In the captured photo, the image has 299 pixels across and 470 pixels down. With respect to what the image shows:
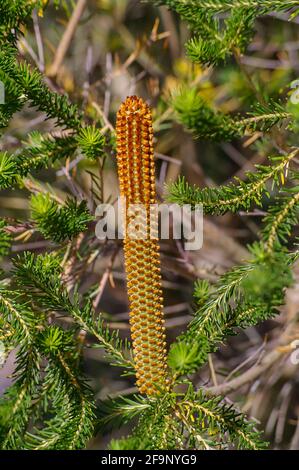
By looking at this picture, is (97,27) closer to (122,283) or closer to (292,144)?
(122,283)

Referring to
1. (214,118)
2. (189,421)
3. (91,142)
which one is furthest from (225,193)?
(189,421)

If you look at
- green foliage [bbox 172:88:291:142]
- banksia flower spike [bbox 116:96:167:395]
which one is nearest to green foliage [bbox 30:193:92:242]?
banksia flower spike [bbox 116:96:167:395]

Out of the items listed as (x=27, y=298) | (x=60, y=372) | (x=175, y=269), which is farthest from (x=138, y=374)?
(x=175, y=269)

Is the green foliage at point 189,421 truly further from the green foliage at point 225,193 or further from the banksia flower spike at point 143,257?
the green foliage at point 225,193

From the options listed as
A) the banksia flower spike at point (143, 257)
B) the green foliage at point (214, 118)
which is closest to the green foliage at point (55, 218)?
the banksia flower spike at point (143, 257)

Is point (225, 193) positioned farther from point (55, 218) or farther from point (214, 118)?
point (55, 218)

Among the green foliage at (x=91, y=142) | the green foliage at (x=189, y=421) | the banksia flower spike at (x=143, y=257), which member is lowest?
the green foliage at (x=189, y=421)

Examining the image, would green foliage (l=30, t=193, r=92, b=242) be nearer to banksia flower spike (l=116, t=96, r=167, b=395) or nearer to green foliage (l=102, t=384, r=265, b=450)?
banksia flower spike (l=116, t=96, r=167, b=395)

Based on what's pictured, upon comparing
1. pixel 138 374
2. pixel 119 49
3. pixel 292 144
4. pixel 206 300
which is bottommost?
pixel 138 374
